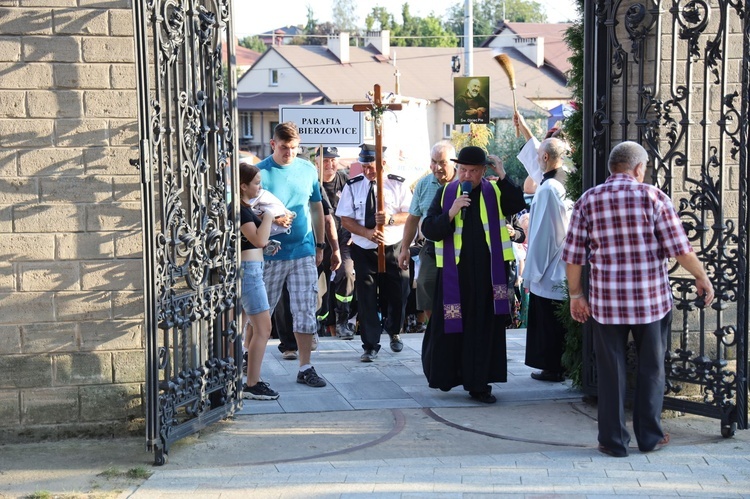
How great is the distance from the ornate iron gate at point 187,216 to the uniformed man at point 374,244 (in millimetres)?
→ 2654

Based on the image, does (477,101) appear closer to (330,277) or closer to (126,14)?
(330,277)

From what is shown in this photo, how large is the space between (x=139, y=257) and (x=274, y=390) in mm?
1987

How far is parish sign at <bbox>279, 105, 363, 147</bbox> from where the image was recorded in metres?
11.1

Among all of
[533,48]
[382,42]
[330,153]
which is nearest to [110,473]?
[330,153]

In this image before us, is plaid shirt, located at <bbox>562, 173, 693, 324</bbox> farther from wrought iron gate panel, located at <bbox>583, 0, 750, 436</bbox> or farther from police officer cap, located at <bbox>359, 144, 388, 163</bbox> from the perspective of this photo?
police officer cap, located at <bbox>359, 144, 388, 163</bbox>

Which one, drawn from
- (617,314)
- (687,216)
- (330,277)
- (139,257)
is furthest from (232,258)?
(330,277)

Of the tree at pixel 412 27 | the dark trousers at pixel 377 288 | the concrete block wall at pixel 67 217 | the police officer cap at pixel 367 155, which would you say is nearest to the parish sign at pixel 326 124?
the police officer cap at pixel 367 155

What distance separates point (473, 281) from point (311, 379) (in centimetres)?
150

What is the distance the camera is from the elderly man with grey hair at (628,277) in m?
6.07

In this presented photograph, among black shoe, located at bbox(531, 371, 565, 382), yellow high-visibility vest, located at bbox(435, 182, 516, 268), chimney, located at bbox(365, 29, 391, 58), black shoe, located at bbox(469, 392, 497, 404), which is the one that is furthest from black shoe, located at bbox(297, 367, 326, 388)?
chimney, located at bbox(365, 29, 391, 58)

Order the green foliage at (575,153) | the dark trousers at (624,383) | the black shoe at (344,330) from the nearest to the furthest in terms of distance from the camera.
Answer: the dark trousers at (624,383) → the green foliage at (575,153) → the black shoe at (344,330)

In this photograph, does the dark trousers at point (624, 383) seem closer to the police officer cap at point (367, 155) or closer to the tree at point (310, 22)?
the police officer cap at point (367, 155)

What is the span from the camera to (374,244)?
9750 mm

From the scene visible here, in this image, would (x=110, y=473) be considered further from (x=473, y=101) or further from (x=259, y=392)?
(x=473, y=101)
